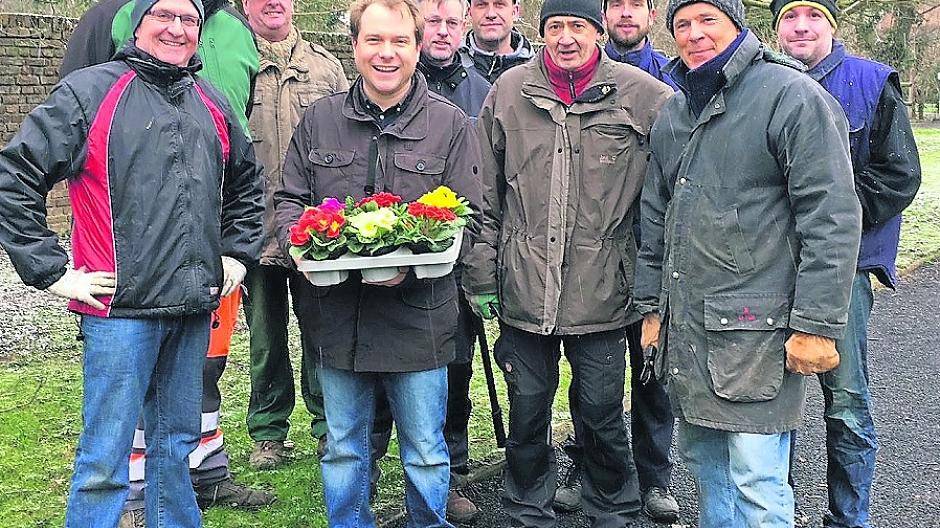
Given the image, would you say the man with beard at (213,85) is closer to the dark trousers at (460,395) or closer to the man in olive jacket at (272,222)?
the man in olive jacket at (272,222)

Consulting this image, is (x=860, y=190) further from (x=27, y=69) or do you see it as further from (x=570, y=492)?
(x=27, y=69)

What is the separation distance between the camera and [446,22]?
16.0 ft

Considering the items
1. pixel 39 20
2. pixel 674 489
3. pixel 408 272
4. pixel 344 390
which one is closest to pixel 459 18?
pixel 408 272

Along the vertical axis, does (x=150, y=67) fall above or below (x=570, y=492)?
above

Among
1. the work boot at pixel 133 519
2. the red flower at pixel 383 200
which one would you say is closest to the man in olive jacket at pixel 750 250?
the red flower at pixel 383 200

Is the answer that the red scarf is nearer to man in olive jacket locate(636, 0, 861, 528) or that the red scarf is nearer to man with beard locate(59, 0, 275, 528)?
man in olive jacket locate(636, 0, 861, 528)

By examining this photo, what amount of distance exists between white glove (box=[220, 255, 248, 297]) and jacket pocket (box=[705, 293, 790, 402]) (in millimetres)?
1864

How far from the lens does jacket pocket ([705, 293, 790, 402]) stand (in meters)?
3.49

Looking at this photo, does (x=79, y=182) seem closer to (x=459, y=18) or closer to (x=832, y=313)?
(x=459, y=18)

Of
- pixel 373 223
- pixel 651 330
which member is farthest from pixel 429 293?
pixel 651 330

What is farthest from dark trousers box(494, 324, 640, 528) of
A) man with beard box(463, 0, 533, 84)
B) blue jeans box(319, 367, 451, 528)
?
man with beard box(463, 0, 533, 84)

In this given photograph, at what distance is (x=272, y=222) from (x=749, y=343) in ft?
7.98

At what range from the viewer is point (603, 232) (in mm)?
4387

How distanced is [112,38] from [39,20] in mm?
9218
